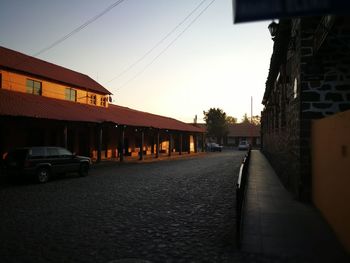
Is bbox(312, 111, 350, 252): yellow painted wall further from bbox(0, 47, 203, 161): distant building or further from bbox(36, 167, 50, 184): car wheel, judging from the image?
bbox(0, 47, 203, 161): distant building

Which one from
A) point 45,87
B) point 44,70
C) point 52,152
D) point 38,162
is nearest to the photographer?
point 38,162

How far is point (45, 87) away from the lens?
28297 millimetres

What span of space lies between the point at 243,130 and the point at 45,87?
60534mm

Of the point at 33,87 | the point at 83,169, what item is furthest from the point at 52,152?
the point at 33,87

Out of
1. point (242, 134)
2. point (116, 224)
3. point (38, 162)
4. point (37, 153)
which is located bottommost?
point (116, 224)

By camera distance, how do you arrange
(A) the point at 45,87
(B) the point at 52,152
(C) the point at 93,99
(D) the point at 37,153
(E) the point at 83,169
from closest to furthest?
(D) the point at 37,153
(B) the point at 52,152
(E) the point at 83,169
(A) the point at 45,87
(C) the point at 93,99

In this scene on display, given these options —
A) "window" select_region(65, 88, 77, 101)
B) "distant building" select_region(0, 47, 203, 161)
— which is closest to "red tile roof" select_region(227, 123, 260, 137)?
"distant building" select_region(0, 47, 203, 161)

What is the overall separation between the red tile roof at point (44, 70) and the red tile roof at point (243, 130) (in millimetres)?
49590

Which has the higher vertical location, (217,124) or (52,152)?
(217,124)

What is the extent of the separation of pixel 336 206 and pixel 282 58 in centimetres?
972

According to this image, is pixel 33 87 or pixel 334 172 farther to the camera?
pixel 33 87

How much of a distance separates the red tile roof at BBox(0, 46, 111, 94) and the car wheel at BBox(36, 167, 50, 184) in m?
11.5

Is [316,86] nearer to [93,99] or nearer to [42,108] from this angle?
[42,108]

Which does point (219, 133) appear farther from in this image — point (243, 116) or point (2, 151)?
point (243, 116)
